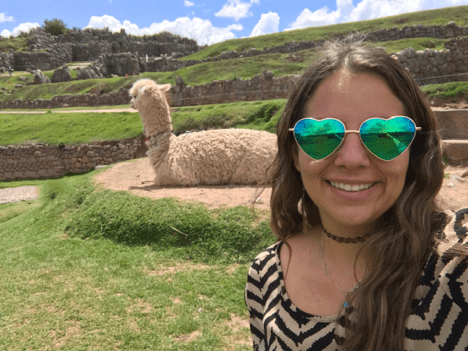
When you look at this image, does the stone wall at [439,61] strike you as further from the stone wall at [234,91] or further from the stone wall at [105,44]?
the stone wall at [105,44]

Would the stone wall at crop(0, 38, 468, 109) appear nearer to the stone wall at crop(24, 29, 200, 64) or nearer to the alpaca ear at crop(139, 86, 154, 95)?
the alpaca ear at crop(139, 86, 154, 95)

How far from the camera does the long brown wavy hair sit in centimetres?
99

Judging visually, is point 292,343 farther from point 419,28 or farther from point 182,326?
point 419,28

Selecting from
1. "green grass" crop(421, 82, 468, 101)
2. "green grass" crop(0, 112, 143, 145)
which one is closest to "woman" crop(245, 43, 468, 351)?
"green grass" crop(421, 82, 468, 101)

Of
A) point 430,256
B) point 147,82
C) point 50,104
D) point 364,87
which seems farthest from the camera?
point 50,104

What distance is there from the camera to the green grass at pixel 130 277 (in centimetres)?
306

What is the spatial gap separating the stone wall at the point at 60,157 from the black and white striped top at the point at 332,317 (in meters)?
12.7

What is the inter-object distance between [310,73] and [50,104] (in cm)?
2736

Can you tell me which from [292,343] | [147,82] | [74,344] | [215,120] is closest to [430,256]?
[292,343]

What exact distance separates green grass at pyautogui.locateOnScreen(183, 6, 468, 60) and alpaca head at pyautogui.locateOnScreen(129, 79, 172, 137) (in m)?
24.2

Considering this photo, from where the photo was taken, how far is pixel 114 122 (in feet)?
51.5

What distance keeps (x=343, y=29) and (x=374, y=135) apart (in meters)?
33.5

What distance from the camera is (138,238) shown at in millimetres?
4848

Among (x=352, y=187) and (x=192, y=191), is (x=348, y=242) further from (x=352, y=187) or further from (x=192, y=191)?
(x=192, y=191)
